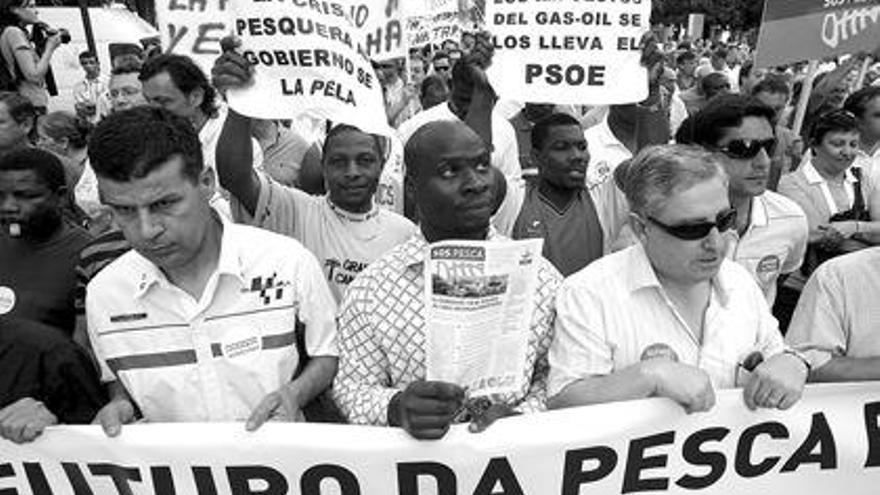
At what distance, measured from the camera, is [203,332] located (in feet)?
8.76

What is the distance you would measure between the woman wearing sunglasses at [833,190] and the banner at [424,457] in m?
2.20

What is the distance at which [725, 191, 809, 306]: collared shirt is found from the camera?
3.71 m

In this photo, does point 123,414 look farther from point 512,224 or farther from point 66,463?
point 512,224

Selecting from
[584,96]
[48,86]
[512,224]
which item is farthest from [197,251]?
[48,86]

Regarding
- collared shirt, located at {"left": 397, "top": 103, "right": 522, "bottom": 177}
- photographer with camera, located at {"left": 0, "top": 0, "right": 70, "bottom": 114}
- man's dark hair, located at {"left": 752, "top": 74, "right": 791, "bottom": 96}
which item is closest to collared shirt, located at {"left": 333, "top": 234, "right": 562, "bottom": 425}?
collared shirt, located at {"left": 397, "top": 103, "right": 522, "bottom": 177}

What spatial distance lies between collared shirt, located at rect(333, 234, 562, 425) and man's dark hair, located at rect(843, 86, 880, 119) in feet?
13.4

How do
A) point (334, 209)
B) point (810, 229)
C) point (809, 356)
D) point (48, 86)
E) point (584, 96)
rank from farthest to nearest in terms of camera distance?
point (48, 86), point (810, 229), point (584, 96), point (334, 209), point (809, 356)

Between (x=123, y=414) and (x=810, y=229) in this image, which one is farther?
(x=810, y=229)

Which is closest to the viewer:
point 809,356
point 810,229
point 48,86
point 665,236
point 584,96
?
point 665,236

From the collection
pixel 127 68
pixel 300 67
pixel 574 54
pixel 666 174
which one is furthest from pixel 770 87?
pixel 666 174

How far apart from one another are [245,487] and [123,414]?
0.40 m

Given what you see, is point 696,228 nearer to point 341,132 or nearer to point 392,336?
point 392,336

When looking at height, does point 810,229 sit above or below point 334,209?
below

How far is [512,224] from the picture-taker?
4.10 m
